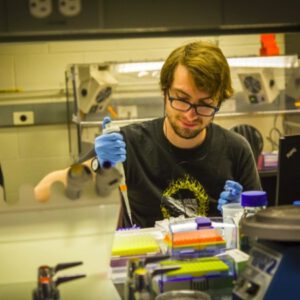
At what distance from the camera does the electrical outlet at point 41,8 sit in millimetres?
1338

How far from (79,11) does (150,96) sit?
8.52 feet

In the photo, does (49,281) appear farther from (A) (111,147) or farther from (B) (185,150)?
(B) (185,150)

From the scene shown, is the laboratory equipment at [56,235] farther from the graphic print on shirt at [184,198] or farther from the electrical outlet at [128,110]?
the electrical outlet at [128,110]

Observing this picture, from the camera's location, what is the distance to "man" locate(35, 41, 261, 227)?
69.0 inches

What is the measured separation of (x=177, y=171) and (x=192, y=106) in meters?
0.26

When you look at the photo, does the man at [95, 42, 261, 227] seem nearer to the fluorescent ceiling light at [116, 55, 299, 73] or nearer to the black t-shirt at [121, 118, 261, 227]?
the black t-shirt at [121, 118, 261, 227]

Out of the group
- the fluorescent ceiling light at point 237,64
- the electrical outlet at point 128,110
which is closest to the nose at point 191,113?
the fluorescent ceiling light at point 237,64

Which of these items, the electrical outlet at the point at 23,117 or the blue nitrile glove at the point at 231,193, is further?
the electrical outlet at the point at 23,117

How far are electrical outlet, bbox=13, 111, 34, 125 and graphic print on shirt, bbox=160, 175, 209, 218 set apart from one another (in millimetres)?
2281

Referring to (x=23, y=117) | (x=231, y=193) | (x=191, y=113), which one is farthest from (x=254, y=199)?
(x=23, y=117)

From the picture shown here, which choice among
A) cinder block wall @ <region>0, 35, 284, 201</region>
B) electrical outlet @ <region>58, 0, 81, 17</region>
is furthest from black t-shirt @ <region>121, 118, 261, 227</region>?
cinder block wall @ <region>0, 35, 284, 201</region>

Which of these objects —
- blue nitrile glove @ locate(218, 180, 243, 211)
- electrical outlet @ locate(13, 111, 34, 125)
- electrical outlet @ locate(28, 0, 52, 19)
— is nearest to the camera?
electrical outlet @ locate(28, 0, 52, 19)

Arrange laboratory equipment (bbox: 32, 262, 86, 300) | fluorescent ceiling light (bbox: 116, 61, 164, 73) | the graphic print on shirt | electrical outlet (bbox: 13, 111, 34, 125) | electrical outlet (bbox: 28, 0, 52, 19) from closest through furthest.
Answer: laboratory equipment (bbox: 32, 262, 86, 300) → electrical outlet (bbox: 28, 0, 52, 19) → the graphic print on shirt → fluorescent ceiling light (bbox: 116, 61, 164, 73) → electrical outlet (bbox: 13, 111, 34, 125)

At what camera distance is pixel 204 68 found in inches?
68.9
